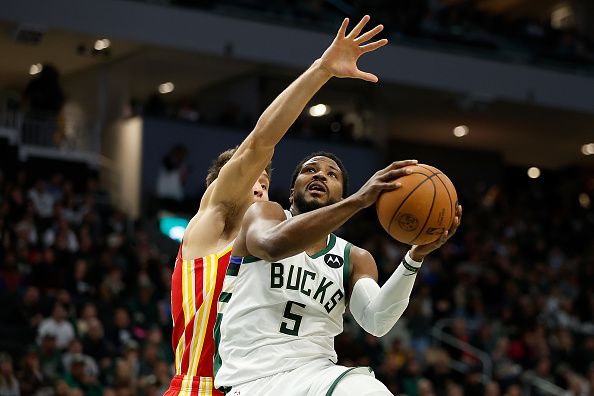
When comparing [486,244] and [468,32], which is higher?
[468,32]

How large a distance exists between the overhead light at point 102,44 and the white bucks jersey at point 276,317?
17.0 metres

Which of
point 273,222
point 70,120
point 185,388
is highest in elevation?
point 70,120

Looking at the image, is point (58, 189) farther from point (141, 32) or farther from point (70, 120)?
point (70, 120)

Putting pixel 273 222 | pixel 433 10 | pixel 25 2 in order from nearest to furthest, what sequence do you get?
pixel 273 222 → pixel 25 2 → pixel 433 10

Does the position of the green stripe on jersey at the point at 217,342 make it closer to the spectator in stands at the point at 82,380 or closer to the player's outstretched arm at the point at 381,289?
the player's outstretched arm at the point at 381,289

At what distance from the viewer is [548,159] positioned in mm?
32156

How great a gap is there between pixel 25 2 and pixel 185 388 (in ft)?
52.9

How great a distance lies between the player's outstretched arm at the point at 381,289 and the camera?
213 inches

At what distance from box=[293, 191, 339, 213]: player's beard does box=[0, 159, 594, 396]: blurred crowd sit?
691cm

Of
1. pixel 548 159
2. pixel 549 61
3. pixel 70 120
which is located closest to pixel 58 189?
pixel 70 120

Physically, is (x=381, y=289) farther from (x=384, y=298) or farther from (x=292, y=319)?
(x=292, y=319)

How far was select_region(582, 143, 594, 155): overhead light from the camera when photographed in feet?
100

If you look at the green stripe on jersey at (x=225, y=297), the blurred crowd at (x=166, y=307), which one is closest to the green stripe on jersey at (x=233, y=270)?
the green stripe on jersey at (x=225, y=297)

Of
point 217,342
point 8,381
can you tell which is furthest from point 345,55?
point 8,381
